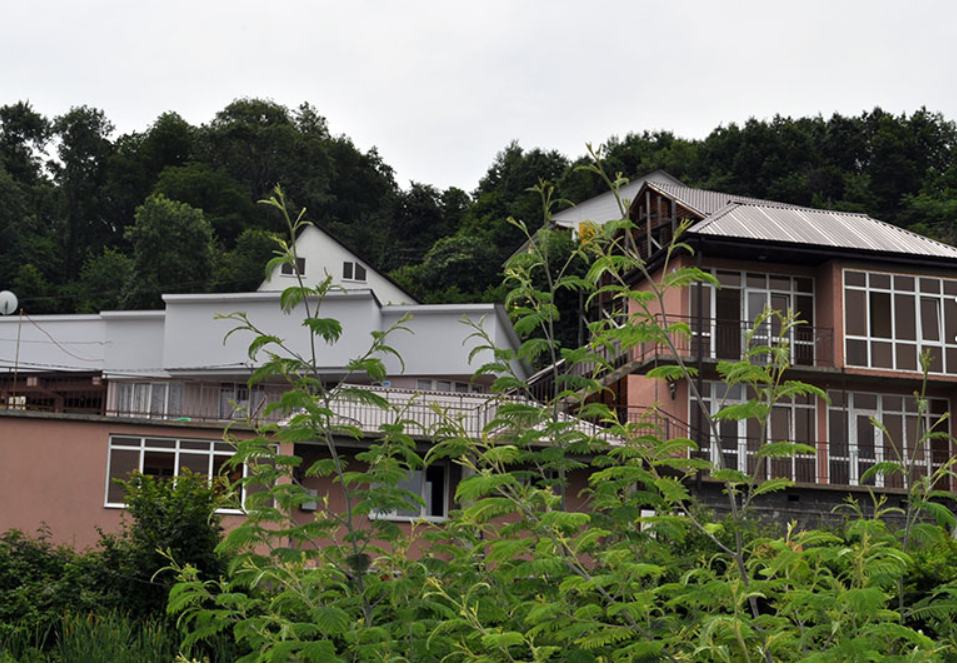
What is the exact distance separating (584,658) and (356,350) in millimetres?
35066

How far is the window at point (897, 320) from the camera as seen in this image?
106 feet

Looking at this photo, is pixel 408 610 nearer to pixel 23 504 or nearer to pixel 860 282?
pixel 23 504

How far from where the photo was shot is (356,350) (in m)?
42.4

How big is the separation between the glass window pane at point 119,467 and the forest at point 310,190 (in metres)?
27.0

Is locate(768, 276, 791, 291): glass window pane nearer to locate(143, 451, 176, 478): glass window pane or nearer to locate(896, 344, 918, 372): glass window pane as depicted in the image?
locate(896, 344, 918, 372): glass window pane

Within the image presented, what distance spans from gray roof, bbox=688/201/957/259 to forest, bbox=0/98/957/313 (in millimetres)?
19536

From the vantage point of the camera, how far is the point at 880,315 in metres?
32.8

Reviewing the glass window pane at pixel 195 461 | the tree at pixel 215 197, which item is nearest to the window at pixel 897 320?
the glass window pane at pixel 195 461

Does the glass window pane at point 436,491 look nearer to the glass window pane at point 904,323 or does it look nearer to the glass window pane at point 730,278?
the glass window pane at point 730,278

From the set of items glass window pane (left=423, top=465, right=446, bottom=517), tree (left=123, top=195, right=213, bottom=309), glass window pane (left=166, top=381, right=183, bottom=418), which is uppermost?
tree (left=123, top=195, right=213, bottom=309)

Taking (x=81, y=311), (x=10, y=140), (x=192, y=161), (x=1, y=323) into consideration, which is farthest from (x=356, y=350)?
(x=10, y=140)

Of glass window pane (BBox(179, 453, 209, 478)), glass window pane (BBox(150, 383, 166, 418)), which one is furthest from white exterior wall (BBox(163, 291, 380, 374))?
glass window pane (BBox(179, 453, 209, 478))

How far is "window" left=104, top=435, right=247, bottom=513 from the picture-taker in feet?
91.1

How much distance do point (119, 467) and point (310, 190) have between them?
146ft
